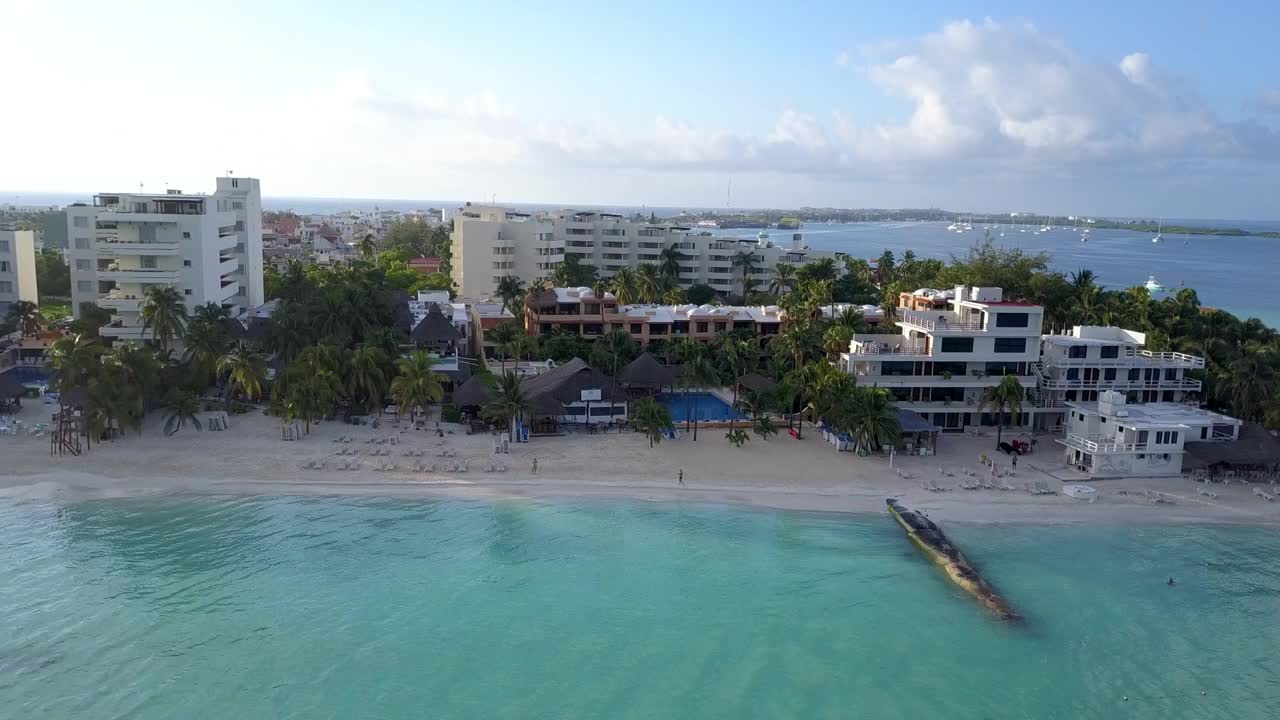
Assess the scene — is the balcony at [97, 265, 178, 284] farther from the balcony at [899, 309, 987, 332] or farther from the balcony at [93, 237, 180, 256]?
the balcony at [899, 309, 987, 332]

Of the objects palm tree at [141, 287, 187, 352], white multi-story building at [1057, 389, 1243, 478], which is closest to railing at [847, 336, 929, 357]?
white multi-story building at [1057, 389, 1243, 478]

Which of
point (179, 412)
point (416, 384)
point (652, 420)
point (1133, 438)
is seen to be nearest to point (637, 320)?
point (652, 420)

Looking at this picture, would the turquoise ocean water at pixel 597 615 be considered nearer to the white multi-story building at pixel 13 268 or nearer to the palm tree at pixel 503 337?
the palm tree at pixel 503 337

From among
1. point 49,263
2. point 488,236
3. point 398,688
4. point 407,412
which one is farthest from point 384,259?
point 398,688

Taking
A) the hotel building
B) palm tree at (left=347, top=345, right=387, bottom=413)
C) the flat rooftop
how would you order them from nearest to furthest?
1. the flat rooftop
2. palm tree at (left=347, top=345, right=387, bottom=413)
3. the hotel building

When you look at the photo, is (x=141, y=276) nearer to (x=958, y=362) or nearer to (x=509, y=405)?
(x=509, y=405)

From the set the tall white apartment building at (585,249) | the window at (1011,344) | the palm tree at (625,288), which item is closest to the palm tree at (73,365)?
the palm tree at (625,288)
